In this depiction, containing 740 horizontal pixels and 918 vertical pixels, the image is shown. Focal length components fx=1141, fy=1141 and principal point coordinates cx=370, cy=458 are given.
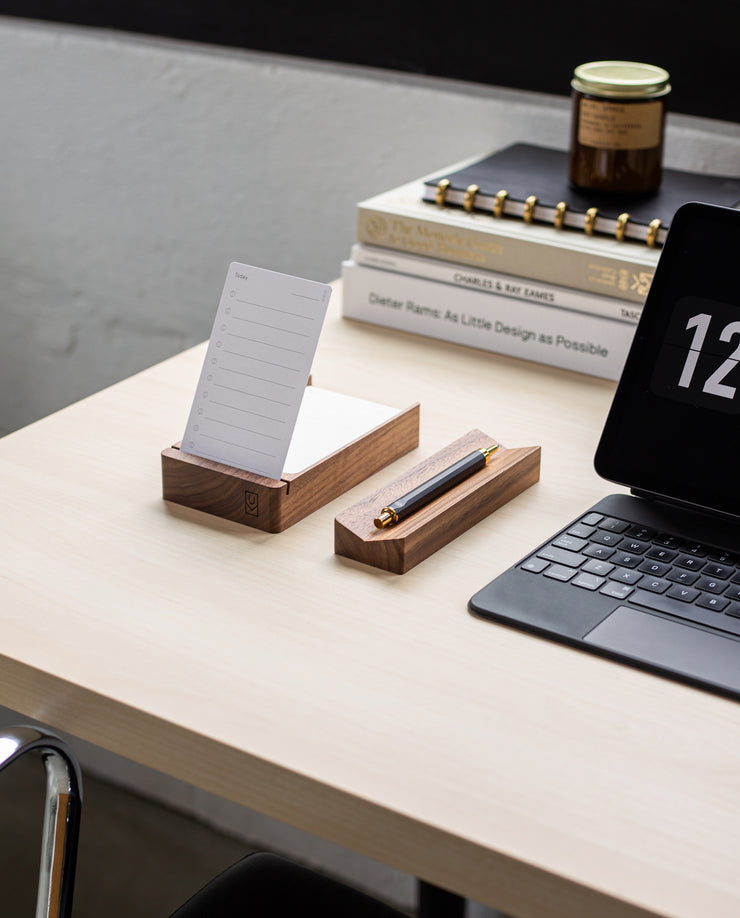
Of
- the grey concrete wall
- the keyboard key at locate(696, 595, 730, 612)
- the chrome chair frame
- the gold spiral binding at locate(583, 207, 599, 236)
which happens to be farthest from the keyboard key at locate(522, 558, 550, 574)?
the grey concrete wall

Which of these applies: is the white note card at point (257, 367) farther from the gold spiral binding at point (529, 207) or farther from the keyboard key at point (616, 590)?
the gold spiral binding at point (529, 207)

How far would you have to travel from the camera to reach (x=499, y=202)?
3.60 ft

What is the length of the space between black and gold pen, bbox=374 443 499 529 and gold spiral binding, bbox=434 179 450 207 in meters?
0.35

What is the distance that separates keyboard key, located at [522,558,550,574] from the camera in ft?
2.47

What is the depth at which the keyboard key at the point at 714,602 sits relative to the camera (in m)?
0.71

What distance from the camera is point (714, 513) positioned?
0.80m

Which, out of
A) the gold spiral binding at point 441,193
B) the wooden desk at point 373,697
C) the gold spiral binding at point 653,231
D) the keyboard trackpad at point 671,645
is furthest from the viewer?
the gold spiral binding at point 441,193

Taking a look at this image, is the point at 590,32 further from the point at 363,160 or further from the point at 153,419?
the point at 153,419

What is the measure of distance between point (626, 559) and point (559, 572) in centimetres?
5

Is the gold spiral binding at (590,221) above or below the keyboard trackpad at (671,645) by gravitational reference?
above

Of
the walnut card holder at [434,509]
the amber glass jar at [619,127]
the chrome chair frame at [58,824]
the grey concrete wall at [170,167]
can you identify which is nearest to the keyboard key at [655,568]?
the walnut card holder at [434,509]

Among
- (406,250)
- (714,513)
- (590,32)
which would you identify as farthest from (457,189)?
(714,513)

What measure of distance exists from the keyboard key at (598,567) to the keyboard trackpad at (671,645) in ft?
0.13

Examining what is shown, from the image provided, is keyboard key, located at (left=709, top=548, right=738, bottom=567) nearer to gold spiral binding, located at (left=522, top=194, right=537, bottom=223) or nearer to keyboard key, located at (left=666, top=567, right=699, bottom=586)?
keyboard key, located at (left=666, top=567, right=699, bottom=586)
